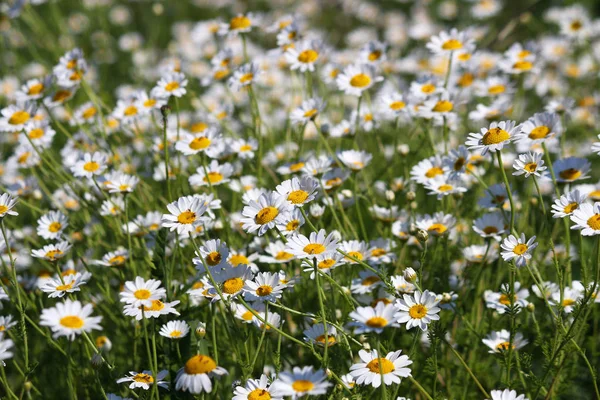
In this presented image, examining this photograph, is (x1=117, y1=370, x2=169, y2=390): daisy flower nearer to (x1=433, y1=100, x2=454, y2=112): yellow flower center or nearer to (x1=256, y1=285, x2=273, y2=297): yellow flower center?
(x1=256, y1=285, x2=273, y2=297): yellow flower center

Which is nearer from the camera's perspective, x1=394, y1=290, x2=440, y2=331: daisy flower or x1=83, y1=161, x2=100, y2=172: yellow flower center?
x1=394, y1=290, x2=440, y2=331: daisy flower

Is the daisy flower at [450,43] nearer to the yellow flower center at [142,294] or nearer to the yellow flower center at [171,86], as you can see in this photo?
the yellow flower center at [171,86]

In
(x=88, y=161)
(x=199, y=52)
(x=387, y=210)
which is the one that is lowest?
(x=387, y=210)

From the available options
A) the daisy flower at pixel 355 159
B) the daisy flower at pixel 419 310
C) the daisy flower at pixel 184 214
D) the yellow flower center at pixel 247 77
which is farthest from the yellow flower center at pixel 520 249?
the yellow flower center at pixel 247 77

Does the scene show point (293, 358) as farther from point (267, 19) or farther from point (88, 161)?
point (267, 19)

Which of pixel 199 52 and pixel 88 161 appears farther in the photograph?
pixel 199 52

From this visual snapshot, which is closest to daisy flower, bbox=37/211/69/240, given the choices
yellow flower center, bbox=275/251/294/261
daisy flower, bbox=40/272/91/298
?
daisy flower, bbox=40/272/91/298

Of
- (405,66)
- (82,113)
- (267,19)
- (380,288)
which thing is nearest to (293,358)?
(380,288)
